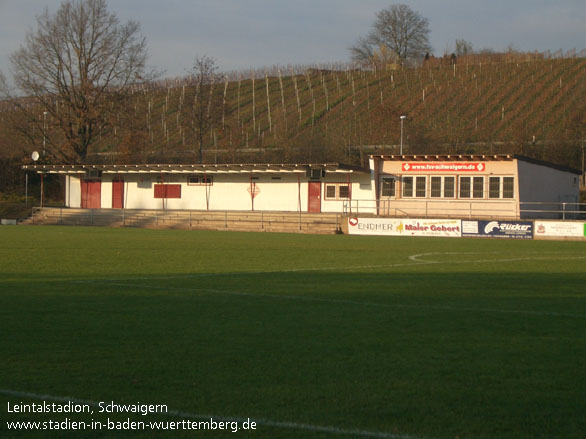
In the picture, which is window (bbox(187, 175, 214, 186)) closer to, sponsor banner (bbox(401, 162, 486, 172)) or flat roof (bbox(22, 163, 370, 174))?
flat roof (bbox(22, 163, 370, 174))

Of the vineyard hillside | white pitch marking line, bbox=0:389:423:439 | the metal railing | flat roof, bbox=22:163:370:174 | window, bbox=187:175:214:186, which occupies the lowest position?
white pitch marking line, bbox=0:389:423:439

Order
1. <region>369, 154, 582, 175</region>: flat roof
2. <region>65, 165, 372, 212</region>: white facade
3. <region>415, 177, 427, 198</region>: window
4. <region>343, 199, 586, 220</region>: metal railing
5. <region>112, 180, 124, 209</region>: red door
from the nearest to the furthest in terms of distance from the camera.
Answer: <region>369, 154, 582, 175</region>: flat roof < <region>343, 199, 586, 220</region>: metal railing < <region>415, 177, 427, 198</region>: window < <region>65, 165, 372, 212</region>: white facade < <region>112, 180, 124, 209</region>: red door

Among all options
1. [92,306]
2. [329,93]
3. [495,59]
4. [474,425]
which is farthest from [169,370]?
[495,59]

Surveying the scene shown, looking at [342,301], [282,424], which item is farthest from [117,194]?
[282,424]

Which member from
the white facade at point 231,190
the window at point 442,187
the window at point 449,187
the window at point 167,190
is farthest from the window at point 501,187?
the window at point 167,190

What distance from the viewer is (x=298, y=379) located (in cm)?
659

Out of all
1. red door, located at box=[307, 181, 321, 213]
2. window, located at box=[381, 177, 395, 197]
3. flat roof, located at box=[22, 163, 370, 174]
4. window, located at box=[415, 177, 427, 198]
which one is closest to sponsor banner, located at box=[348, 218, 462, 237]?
window, located at box=[381, 177, 395, 197]

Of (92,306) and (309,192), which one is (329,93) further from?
(92,306)

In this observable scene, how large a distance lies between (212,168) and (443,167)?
15347mm

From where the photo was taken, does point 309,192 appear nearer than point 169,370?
No

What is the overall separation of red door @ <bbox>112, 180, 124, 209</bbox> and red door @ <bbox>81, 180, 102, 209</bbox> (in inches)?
47.4

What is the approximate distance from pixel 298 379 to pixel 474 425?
5.98 feet

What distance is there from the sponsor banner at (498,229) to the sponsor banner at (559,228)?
434 millimetres

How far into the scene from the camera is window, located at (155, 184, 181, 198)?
5212cm
